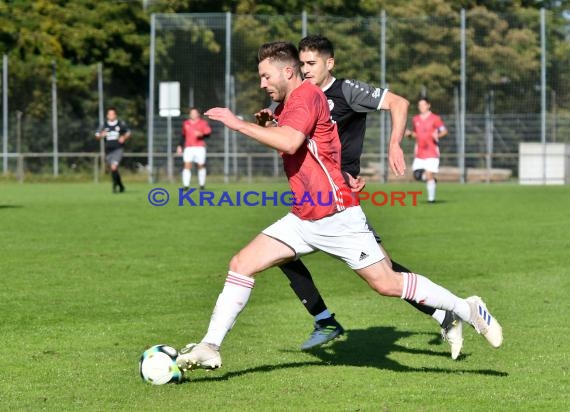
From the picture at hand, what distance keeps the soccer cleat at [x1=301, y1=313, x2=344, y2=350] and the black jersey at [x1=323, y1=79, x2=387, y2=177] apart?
1030mm

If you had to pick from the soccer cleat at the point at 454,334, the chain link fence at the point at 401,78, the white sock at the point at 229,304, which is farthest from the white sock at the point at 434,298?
the chain link fence at the point at 401,78

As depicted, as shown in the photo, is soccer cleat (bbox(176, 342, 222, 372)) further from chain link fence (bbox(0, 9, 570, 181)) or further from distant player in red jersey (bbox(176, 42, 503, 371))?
chain link fence (bbox(0, 9, 570, 181))

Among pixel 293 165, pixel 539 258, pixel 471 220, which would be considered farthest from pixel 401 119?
pixel 471 220

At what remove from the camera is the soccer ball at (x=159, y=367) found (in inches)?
266

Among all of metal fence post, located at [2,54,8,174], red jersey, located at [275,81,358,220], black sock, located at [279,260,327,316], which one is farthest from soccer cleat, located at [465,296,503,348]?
metal fence post, located at [2,54,8,174]

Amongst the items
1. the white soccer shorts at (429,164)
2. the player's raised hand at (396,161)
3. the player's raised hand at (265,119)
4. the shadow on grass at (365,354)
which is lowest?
the shadow on grass at (365,354)

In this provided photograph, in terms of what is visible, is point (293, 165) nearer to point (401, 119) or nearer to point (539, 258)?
point (401, 119)

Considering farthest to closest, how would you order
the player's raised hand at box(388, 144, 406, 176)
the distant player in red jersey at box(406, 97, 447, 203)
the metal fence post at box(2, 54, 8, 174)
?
1. the metal fence post at box(2, 54, 8, 174)
2. the distant player in red jersey at box(406, 97, 447, 203)
3. the player's raised hand at box(388, 144, 406, 176)

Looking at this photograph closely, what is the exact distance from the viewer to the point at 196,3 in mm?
48375

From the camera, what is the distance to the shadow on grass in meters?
7.30

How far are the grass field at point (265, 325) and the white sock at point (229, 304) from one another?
0.33m

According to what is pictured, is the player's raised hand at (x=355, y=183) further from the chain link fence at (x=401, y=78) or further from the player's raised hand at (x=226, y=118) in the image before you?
the chain link fence at (x=401, y=78)

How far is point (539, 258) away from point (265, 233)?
7905 millimetres

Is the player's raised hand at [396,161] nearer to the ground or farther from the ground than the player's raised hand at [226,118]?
nearer to the ground
